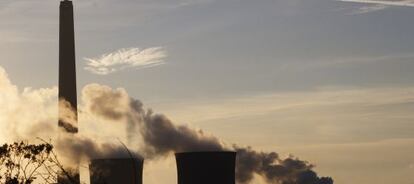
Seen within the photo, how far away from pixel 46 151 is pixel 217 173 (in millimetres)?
35969

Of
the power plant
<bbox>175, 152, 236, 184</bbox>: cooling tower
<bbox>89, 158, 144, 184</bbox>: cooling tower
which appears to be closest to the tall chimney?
the power plant

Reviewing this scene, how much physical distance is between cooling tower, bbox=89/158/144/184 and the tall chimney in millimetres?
4529

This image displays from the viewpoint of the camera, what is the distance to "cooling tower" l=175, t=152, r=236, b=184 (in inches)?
3418

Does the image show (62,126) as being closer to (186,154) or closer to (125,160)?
(125,160)

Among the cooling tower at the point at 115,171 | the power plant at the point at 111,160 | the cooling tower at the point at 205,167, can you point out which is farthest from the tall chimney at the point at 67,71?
the cooling tower at the point at 205,167

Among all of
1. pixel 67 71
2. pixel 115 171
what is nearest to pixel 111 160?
pixel 115 171

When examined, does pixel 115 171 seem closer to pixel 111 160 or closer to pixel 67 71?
pixel 111 160

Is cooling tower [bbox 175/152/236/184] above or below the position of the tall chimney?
below

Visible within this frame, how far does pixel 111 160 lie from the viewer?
3691 inches

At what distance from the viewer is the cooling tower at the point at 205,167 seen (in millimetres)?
86812

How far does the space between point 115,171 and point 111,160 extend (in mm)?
1218

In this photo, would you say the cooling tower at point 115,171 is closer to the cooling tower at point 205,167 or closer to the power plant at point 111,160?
the power plant at point 111,160

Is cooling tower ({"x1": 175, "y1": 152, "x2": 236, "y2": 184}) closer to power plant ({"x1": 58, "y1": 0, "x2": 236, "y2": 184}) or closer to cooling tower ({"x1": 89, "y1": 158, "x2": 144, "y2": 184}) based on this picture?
power plant ({"x1": 58, "y1": 0, "x2": 236, "y2": 184})

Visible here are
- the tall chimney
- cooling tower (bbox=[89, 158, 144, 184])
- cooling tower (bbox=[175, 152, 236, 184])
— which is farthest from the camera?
cooling tower (bbox=[89, 158, 144, 184])
